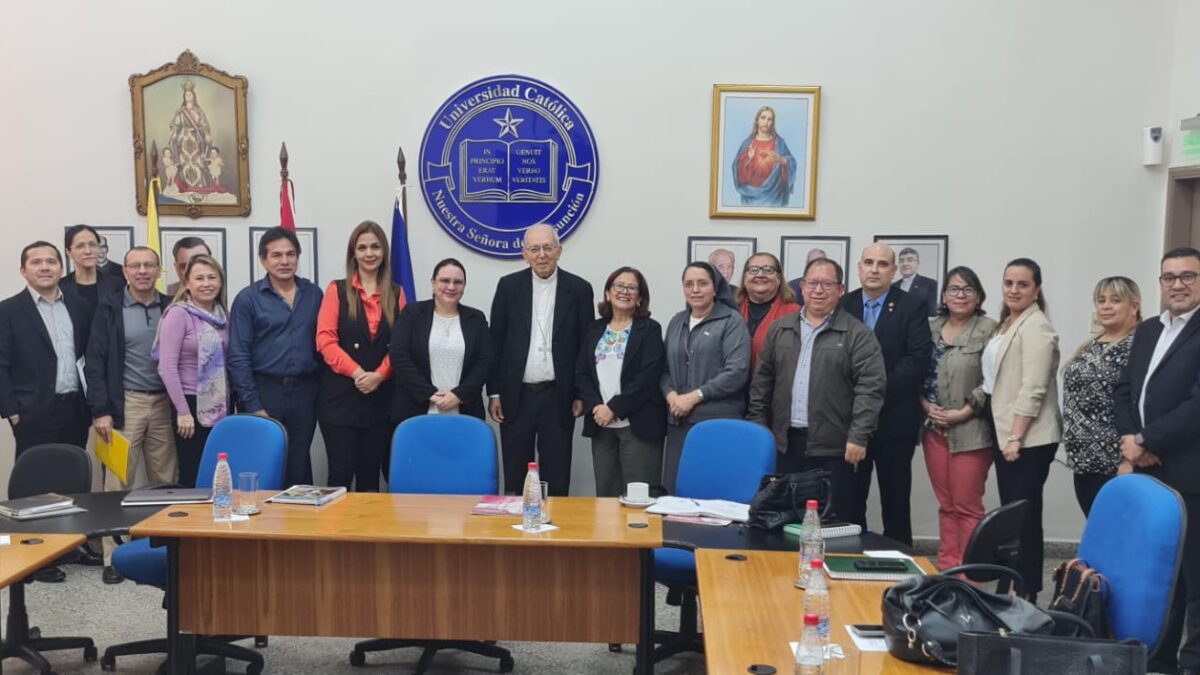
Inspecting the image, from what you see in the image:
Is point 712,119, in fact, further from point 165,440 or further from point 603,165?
point 165,440

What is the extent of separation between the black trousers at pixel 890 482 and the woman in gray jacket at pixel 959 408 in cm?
17

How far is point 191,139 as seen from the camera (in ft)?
17.5

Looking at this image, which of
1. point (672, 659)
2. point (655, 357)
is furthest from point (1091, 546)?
point (655, 357)

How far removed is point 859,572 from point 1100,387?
190cm

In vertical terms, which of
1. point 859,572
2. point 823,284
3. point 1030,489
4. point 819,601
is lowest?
point 1030,489

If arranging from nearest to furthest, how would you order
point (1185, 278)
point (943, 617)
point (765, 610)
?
point (943, 617), point (765, 610), point (1185, 278)

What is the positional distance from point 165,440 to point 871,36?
14.4 feet

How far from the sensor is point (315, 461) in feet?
18.1

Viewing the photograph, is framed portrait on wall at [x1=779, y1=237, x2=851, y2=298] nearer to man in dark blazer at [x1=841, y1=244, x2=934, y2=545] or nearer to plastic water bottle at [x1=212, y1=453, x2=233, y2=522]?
man in dark blazer at [x1=841, y1=244, x2=934, y2=545]

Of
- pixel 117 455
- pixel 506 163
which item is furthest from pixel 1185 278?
pixel 117 455

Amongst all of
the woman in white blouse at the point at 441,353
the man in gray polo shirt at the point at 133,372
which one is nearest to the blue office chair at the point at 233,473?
the woman in white blouse at the point at 441,353

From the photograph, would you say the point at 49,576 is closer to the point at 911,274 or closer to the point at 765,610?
the point at 765,610

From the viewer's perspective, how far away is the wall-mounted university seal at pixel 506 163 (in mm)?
5297

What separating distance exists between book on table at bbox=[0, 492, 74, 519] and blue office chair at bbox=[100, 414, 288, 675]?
29 cm
